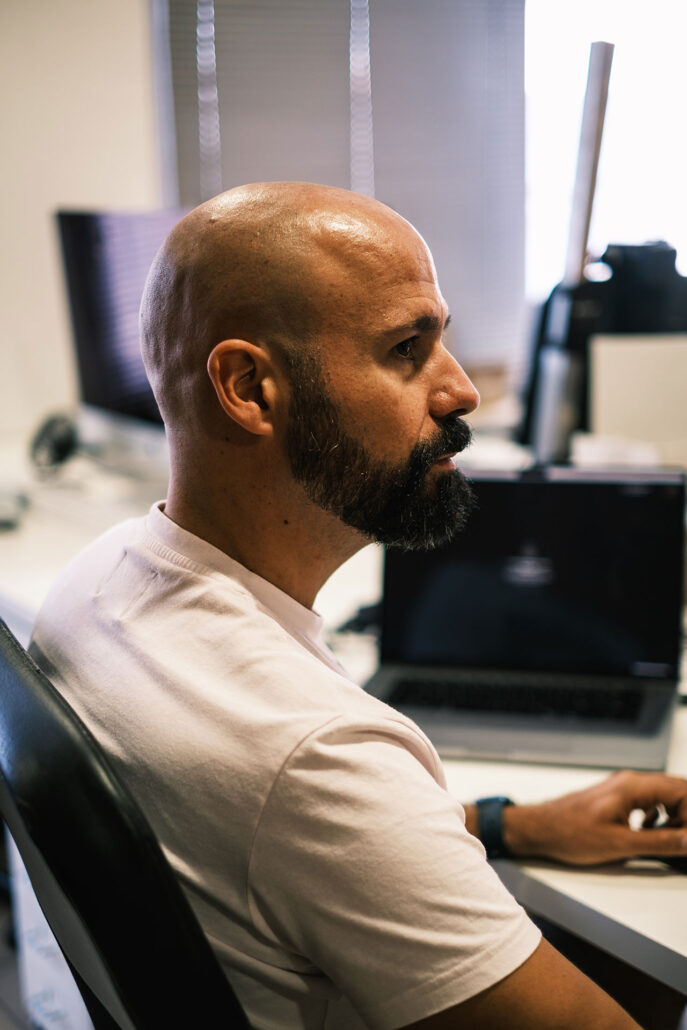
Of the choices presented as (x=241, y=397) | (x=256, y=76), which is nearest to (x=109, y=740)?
(x=241, y=397)

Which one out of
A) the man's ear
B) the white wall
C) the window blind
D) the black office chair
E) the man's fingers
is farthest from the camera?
the window blind

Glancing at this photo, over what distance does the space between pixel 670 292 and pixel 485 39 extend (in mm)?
2194

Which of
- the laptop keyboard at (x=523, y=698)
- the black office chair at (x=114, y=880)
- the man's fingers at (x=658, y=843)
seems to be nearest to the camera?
the black office chair at (x=114, y=880)

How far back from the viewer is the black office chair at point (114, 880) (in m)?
0.57

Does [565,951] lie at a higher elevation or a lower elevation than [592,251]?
lower

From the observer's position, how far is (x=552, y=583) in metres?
1.30

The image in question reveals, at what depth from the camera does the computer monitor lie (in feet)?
6.69

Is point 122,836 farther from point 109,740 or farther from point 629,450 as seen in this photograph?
point 629,450

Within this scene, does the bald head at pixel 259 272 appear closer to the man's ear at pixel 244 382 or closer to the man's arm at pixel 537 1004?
the man's ear at pixel 244 382

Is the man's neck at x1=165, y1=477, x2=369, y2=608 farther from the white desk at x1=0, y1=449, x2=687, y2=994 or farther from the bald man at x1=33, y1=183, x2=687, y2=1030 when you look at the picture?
the white desk at x1=0, y1=449, x2=687, y2=994

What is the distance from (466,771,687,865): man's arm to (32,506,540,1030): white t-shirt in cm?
26

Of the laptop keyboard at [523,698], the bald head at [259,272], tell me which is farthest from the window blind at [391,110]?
the bald head at [259,272]

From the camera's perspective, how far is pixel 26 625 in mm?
1632

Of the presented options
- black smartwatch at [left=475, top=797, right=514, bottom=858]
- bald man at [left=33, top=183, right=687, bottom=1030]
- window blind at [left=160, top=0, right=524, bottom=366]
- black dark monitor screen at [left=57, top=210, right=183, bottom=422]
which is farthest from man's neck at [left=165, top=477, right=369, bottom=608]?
window blind at [left=160, top=0, right=524, bottom=366]
